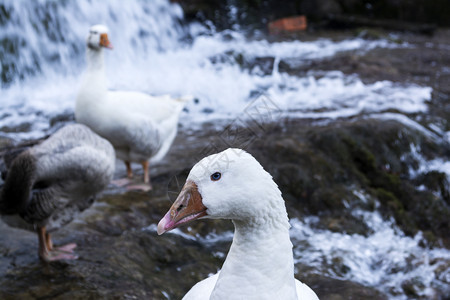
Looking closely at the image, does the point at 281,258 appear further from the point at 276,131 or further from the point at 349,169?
the point at 276,131

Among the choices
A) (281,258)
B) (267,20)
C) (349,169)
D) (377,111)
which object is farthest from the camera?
(267,20)

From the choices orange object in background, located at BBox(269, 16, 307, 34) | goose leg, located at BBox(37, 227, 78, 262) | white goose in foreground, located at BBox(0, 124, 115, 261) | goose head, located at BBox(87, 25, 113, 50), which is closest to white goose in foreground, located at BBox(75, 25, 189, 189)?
goose head, located at BBox(87, 25, 113, 50)

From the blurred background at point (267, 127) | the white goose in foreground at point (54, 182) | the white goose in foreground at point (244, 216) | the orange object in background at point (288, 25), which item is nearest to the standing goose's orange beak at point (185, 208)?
the white goose in foreground at point (244, 216)

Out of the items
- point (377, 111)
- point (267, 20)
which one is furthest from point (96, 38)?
point (267, 20)

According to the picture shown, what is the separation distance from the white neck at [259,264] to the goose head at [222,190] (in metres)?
0.11

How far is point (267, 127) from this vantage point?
729cm

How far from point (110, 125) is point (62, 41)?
21.2 feet

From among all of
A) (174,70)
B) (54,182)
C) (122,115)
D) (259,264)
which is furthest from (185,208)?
A: (174,70)

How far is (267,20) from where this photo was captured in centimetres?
1538

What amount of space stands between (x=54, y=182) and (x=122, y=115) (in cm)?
198

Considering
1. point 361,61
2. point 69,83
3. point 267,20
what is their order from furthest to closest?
1. point 267,20
2. point 361,61
3. point 69,83

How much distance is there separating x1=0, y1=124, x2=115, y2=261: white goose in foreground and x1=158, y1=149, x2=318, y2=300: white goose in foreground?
71.5 inches

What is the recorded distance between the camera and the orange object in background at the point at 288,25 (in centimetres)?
1478

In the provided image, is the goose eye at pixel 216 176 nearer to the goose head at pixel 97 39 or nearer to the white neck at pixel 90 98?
the white neck at pixel 90 98
